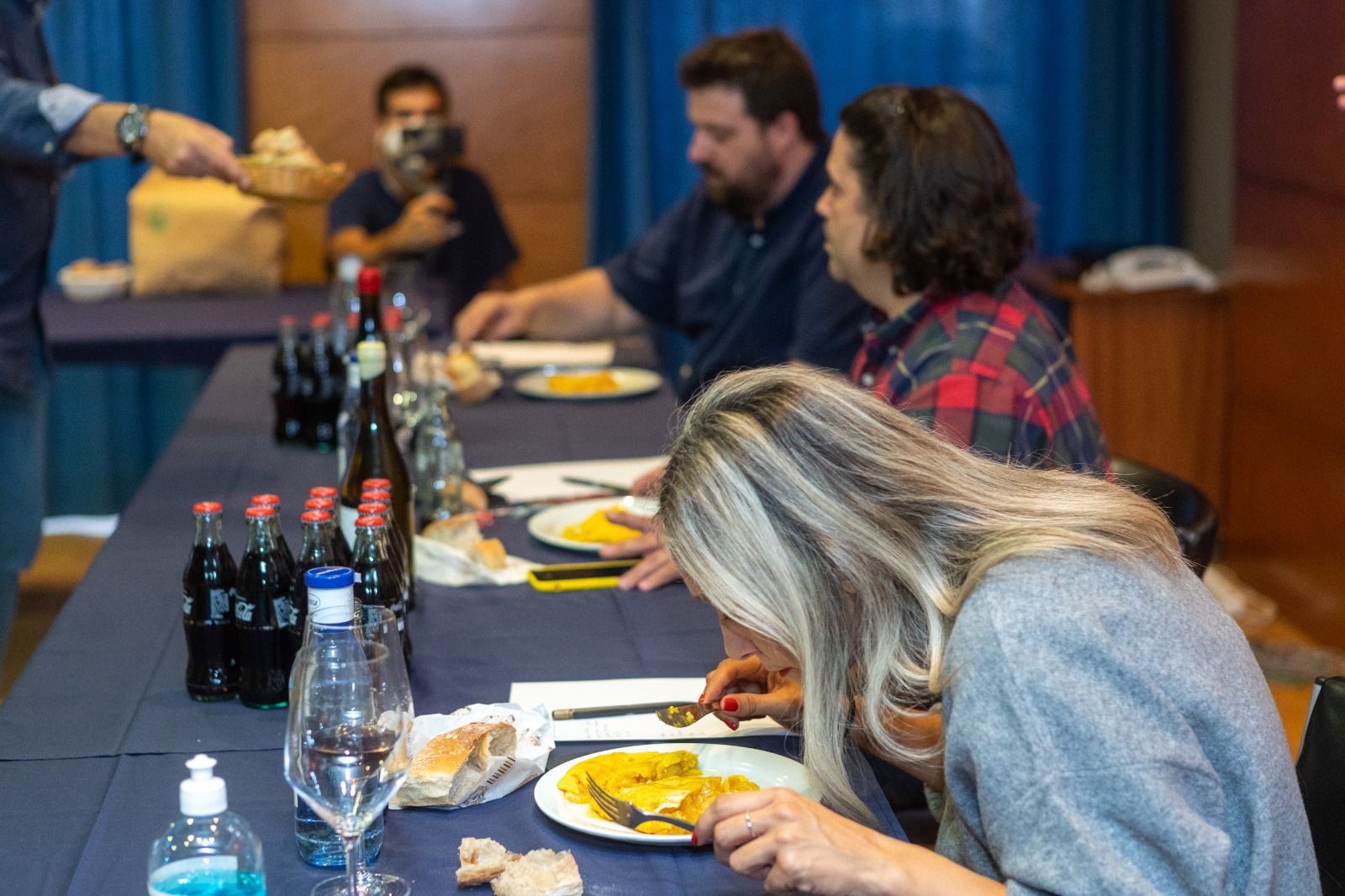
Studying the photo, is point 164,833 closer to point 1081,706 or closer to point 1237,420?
point 1081,706

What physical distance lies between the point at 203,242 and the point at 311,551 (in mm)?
2890

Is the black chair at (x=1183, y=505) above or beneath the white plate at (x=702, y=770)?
above

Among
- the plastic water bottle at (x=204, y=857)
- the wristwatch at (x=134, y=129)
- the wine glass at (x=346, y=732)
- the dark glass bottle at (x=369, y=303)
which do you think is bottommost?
the plastic water bottle at (x=204, y=857)

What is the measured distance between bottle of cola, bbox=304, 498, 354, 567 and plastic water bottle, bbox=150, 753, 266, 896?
1.72ft

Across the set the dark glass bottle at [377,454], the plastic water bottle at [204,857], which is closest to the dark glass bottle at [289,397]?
the dark glass bottle at [377,454]

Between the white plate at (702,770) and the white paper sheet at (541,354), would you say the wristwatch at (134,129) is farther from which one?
the white plate at (702,770)

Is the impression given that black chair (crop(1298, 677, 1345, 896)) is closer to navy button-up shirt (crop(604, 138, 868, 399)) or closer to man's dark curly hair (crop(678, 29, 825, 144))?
Answer: navy button-up shirt (crop(604, 138, 868, 399))

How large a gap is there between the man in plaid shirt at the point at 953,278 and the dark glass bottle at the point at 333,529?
80cm

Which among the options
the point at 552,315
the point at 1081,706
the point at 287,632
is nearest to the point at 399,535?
the point at 287,632

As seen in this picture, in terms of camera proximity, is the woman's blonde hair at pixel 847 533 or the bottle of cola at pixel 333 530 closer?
the woman's blonde hair at pixel 847 533

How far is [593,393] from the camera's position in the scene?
3.04m

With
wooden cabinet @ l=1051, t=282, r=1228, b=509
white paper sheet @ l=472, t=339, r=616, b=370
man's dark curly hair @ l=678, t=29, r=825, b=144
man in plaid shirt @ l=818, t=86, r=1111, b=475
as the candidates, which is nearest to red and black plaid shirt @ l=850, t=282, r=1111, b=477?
man in plaid shirt @ l=818, t=86, r=1111, b=475

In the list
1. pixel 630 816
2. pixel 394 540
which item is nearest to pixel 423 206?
pixel 394 540

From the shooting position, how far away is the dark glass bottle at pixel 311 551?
1483 mm
